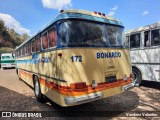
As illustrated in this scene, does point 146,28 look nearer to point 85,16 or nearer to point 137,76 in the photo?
point 137,76

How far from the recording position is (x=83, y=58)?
172 inches

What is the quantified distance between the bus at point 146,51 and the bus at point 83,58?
2.72 metres

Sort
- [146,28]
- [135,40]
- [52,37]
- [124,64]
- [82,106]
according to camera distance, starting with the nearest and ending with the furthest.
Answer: [52,37], [124,64], [82,106], [146,28], [135,40]

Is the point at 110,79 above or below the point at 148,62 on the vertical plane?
below

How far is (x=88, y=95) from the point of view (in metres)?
4.35

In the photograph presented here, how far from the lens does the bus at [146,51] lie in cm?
767

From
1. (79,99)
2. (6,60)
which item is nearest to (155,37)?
(79,99)

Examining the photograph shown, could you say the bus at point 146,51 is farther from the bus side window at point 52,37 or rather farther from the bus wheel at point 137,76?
the bus side window at point 52,37

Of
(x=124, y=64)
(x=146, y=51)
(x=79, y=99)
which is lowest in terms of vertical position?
(x=79, y=99)

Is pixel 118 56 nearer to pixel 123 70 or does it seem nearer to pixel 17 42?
pixel 123 70

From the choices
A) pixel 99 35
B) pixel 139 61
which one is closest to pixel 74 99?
pixel 99 35

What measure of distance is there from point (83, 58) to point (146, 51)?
16.1ft

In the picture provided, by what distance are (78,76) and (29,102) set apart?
349cm

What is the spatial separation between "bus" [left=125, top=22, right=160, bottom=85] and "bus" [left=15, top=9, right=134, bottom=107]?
107 inches
